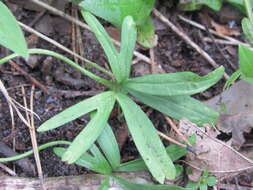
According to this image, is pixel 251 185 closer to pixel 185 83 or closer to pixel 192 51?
pixel 185 83

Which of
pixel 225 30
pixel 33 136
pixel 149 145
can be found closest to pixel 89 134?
pixel 149 145

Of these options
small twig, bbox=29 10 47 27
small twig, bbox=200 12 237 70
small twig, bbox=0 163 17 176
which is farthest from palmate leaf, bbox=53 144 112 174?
small twig, bbox=200 12 237 70

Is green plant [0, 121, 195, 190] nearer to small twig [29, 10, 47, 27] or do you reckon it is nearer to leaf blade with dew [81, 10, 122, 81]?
leaf blade with dew [81, 10, 122, 81]

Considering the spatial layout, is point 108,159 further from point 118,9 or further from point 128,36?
point 118,9

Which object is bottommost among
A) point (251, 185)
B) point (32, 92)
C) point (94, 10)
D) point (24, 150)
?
point (251, 185)

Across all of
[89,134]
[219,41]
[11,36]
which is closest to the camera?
[11,36]

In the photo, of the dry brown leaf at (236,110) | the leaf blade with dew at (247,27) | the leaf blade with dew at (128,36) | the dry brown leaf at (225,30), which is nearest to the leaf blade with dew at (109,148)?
the leaf blade with dew at (128,36)

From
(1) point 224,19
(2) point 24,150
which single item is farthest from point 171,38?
(2) point 24,150
